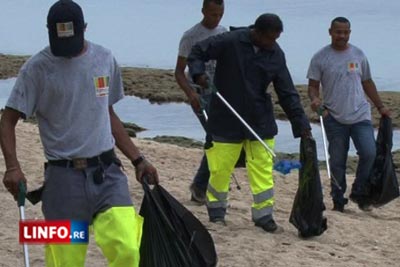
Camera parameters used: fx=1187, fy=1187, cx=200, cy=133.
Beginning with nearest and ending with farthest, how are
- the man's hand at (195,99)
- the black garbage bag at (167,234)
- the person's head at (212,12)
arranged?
the black garbage bag at (167,234), the man's hand at (195,99), the person's head at (212,12)

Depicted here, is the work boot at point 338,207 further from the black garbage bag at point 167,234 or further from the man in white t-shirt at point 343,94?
the black garbage bag at point 167,234

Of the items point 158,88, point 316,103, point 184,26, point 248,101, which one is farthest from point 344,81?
→ point 184,26

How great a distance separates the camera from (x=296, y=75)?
73.5 ft

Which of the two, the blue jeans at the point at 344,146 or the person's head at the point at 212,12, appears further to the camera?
the blue jeans at the point at 344,146

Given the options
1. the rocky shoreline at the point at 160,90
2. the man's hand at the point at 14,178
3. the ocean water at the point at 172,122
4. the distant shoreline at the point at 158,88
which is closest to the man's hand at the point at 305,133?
the man's hand at the point at 14,178

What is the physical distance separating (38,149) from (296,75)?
11.5 metres

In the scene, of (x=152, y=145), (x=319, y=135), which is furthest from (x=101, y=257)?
(x=319, y=135)

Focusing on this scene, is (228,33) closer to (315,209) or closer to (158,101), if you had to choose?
(315,209)

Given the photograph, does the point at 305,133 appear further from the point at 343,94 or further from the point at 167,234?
the point at 167,234

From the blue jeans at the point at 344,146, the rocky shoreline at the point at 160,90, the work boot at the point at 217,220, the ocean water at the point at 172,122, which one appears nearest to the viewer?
the work boot at the point at 217,220

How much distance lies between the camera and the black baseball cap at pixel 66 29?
556cm

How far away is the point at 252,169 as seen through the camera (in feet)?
26.9

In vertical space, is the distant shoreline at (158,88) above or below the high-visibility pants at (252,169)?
below

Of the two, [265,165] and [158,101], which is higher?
[265,165]
